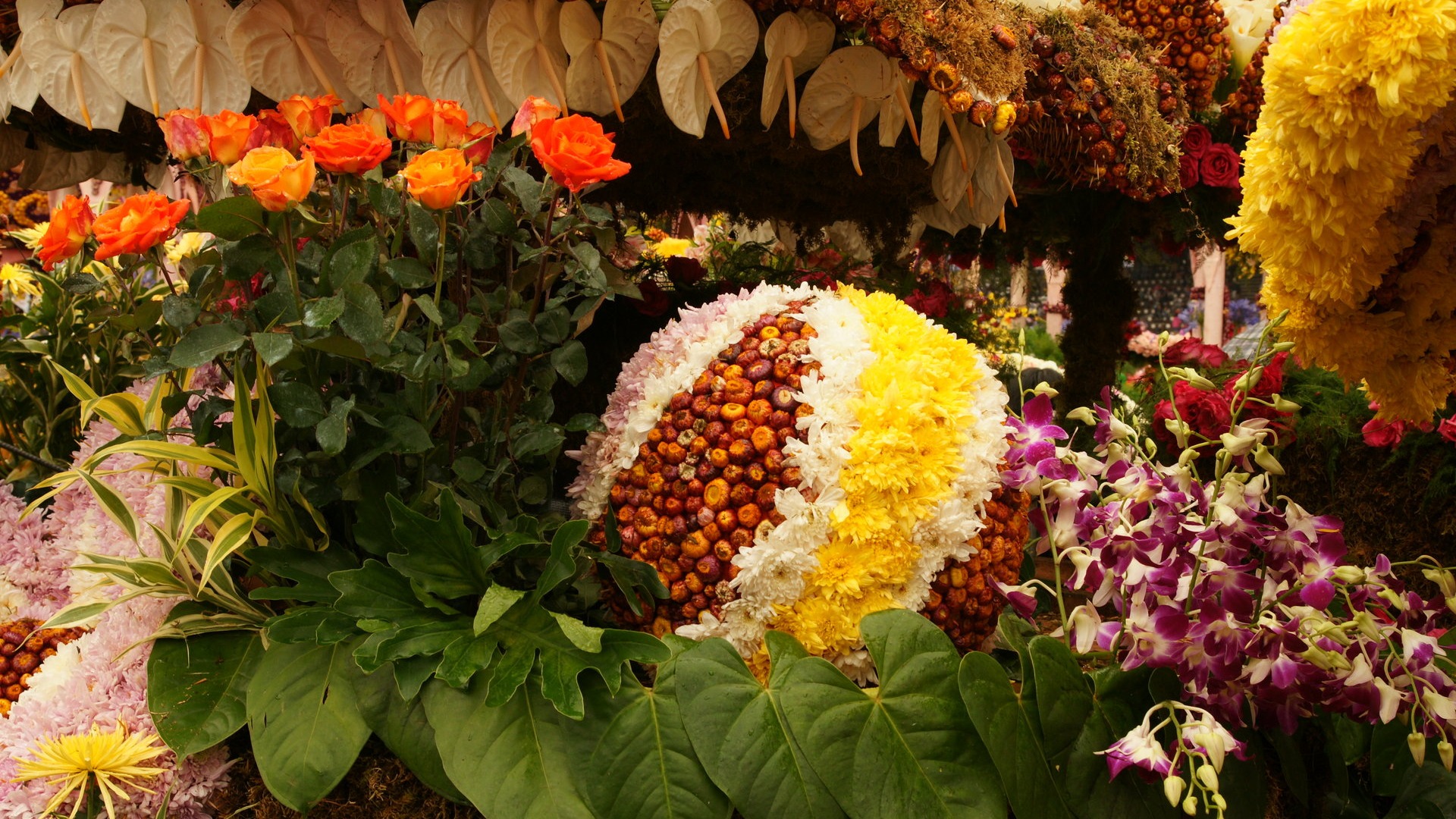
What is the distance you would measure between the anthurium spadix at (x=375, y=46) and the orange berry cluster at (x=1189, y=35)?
6.47ft

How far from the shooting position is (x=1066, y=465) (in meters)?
1.39

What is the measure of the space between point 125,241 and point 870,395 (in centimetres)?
101

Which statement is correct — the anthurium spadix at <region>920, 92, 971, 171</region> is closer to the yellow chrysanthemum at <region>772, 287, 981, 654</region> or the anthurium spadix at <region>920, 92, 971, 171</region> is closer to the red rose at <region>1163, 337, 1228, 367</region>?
the yellow chrysanthemum at <region>772, 287, 981, 654</region>

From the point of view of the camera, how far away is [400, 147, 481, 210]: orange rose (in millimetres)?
1217

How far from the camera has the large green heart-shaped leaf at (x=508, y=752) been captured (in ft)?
3.88

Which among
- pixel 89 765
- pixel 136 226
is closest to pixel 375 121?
pixel 136 226

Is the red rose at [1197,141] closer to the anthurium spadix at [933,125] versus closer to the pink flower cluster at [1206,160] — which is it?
the pink flower cluster at [1206,160]

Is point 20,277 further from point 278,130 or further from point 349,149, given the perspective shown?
point 349,149

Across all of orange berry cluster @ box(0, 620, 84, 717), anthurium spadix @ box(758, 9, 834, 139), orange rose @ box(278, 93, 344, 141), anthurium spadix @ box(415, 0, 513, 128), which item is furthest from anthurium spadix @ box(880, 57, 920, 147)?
orange berry cluster @ box(0, 620, 84, 717)

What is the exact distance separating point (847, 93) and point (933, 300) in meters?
1.86

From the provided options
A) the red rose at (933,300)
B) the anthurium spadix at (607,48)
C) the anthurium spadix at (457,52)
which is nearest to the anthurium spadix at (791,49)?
the anthurium spadix at (607,48)

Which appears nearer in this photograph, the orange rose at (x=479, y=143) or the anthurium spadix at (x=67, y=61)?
the orange rose at (x=479, y=143)

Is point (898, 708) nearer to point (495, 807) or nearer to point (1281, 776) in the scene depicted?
point (495, 807)

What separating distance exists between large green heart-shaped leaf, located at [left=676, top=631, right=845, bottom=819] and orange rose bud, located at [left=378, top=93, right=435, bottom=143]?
80 cm
